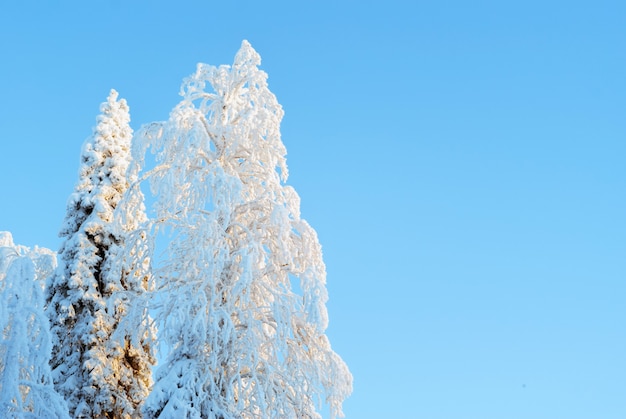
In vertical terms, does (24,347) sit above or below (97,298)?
below

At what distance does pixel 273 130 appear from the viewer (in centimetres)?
1553

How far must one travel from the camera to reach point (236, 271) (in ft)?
46.6

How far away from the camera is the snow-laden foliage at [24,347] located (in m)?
8.60

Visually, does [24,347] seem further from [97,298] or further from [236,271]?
[97,298]

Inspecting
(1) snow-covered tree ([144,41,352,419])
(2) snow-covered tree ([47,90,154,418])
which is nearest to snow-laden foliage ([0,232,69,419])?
(1) snow-covered tree ([144,41,352,419])

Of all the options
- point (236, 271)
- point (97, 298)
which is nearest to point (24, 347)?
point (236, 271)

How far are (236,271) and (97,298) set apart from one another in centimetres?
483

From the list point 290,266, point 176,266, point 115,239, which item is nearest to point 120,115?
point 115,239

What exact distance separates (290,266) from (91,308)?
19.1ft

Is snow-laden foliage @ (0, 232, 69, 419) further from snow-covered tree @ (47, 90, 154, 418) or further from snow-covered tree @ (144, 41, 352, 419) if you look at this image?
snow-covered tree @ (47, 90, 154, 418)

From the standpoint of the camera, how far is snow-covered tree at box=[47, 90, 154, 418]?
1622 centimetres

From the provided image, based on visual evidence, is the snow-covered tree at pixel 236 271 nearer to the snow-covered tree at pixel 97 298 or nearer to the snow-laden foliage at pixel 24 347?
the snow-covered tree at pixel 97 298

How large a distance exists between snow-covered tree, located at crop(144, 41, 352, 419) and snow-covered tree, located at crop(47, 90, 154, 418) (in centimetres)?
174

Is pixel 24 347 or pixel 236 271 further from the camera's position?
pixel 236 271
